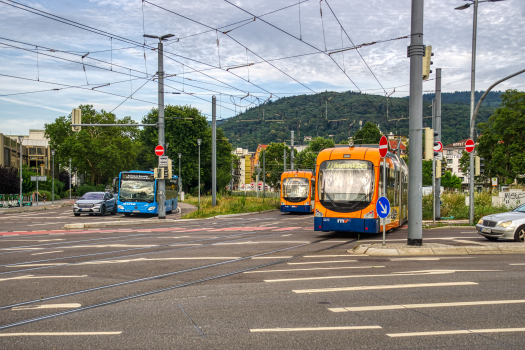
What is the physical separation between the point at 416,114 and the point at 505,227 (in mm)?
4815

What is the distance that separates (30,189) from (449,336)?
6073 centimetres

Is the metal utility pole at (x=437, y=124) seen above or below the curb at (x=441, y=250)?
above

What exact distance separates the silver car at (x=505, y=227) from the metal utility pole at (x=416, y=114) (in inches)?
134

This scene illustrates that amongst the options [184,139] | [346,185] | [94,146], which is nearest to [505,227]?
[346,185]

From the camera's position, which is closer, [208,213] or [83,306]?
[83,306]

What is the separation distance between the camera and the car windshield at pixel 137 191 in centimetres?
3297

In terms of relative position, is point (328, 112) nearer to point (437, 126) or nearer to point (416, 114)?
point (437, 126)

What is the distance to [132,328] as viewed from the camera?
5.60m

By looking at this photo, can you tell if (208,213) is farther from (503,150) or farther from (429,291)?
(503,150)

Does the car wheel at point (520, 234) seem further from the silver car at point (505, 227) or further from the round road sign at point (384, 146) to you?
A: the round road sign at point (384, 146)

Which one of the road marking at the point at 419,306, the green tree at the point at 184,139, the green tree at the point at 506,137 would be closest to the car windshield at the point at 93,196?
the green tree at the point at 184,139

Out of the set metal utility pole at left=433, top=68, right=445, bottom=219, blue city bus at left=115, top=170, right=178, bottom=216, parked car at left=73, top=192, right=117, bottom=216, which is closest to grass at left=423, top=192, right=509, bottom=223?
metal utility pole at left=433, top=68, right=445, bottom=219

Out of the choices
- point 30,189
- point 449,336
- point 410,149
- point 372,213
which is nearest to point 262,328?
point 449,336

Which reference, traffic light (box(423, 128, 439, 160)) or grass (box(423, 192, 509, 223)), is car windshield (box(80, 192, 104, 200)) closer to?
grass (box(423, 192, 509, 223))
